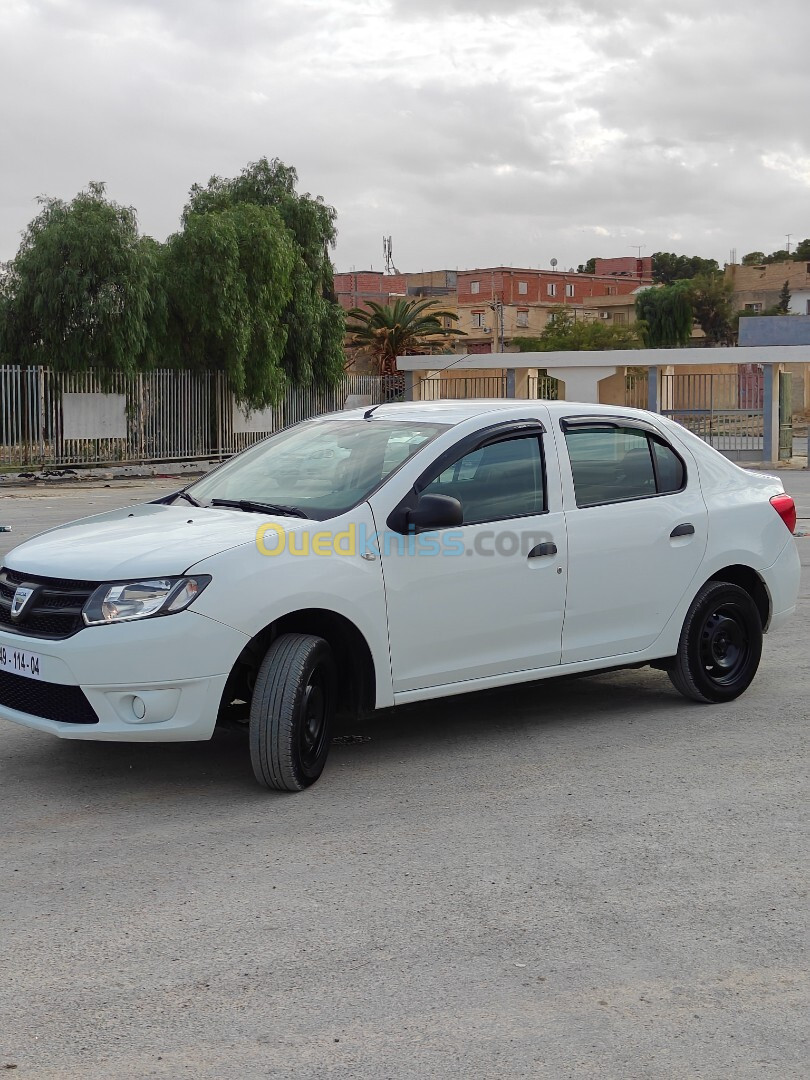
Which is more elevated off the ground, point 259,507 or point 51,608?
point 259,507

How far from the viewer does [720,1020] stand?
3.61 meters

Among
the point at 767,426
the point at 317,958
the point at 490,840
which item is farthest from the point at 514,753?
the point at 767,426

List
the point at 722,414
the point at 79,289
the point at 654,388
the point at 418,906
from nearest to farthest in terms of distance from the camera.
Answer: the point at 418,906
the point at 79,289
the point at 722,414
the point at 654,388

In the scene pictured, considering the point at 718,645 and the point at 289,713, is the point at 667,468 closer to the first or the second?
the point at 718,645

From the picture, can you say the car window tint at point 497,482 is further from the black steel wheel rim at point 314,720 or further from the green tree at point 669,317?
the green tree at point 669,317

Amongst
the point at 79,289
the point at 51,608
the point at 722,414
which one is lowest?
the point at 51,608

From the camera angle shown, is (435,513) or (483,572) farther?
(483,572)

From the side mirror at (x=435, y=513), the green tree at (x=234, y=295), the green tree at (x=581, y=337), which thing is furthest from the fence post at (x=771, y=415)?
the green tree at (x=581, y=337)

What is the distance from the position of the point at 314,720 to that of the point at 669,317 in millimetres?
96641

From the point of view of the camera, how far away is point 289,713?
17.8 feet

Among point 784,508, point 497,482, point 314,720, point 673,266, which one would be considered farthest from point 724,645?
point 673,266

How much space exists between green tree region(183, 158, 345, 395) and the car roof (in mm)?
32077

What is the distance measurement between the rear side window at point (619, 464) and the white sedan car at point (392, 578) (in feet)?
0.04

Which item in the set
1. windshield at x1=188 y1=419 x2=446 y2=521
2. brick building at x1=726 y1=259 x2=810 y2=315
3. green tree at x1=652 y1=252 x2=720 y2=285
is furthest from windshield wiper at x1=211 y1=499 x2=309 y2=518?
green tree at x1=652 y1=252 x2=720 y2=285
